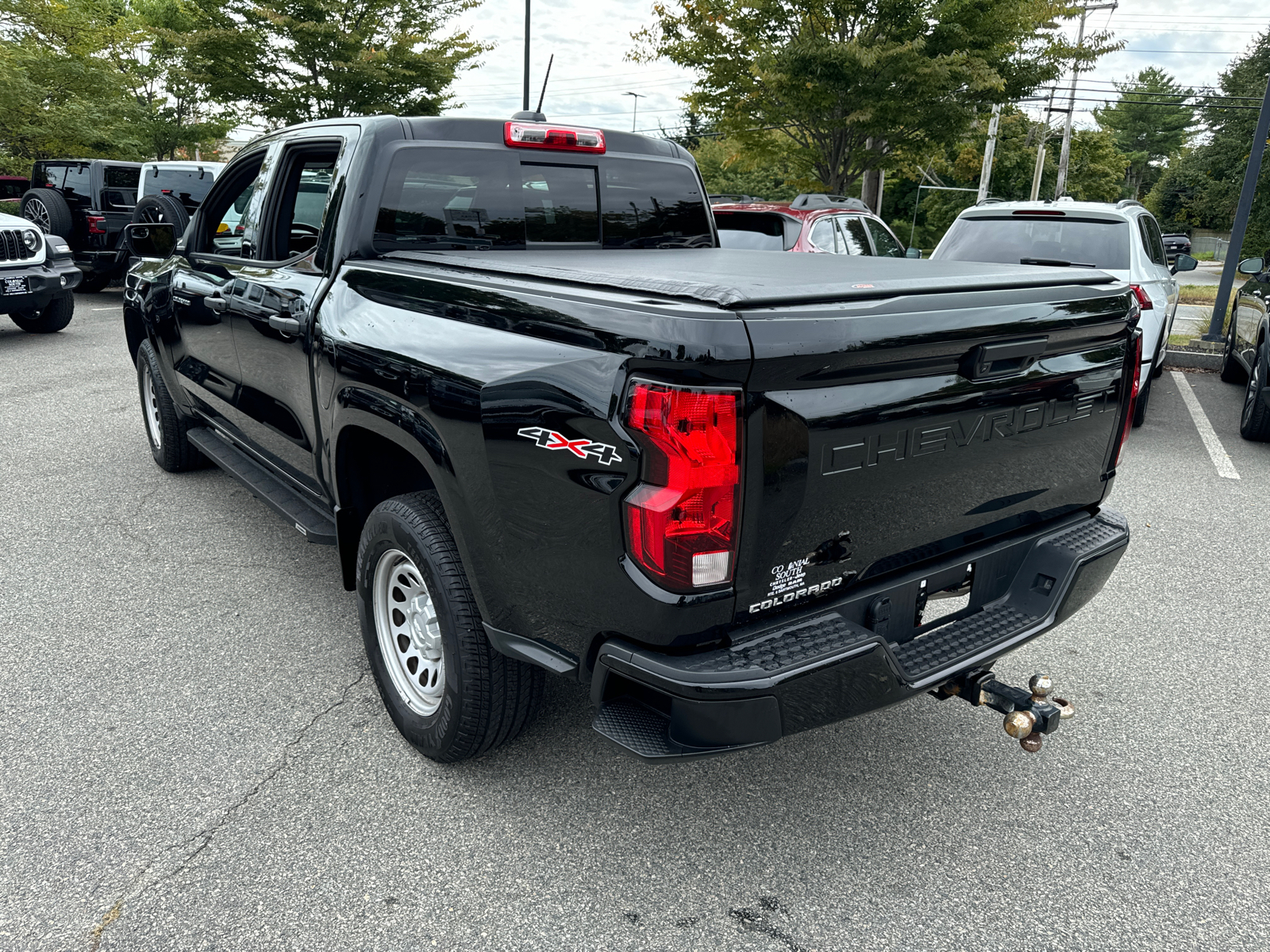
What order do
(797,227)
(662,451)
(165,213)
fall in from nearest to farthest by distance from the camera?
(662,451)
(165,213)
(797,227)

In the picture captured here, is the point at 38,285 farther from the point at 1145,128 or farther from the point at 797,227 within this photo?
the point at 1145,128

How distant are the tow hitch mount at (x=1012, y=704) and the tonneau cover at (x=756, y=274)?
3.57ft

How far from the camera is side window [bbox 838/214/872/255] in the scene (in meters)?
8.91

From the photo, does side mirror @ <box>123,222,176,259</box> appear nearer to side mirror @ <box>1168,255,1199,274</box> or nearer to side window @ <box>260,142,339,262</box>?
side window @ <box>260,142,339,262</box>

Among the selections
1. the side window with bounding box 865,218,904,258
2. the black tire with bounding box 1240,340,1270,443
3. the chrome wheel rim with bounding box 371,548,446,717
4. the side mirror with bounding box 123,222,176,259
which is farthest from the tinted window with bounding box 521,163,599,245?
the side window with bounding box 865,218,904,258

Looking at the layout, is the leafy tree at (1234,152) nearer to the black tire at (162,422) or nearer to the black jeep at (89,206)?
the black jeep at (89,206)

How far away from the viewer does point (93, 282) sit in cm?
1454

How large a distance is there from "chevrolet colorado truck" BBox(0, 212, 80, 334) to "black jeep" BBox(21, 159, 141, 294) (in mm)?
2547

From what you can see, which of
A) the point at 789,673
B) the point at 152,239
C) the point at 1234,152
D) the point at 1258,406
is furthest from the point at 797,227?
the point at 1234,152

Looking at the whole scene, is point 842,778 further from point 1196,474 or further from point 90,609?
point 1196,474

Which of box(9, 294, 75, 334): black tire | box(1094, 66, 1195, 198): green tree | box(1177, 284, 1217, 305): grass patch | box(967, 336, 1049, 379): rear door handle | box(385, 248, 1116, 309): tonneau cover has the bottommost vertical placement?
box(1177, 284, 1217, 305): grass patch

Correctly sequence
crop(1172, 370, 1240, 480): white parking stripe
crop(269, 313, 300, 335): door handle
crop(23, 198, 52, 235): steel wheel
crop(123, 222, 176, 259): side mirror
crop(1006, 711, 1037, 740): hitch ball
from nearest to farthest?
crop(1006, 711, 1037, 740): hitch ball → crop(269, 313, 300, 335): door handle → crop(123, 222, 176, 259): side mirror → crop(1172, 370, 1240, 480): white parking stripe → crop(23, 198, 52, 235): steel wheel

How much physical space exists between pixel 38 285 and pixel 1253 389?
476 inches

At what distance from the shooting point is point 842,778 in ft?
9.45
